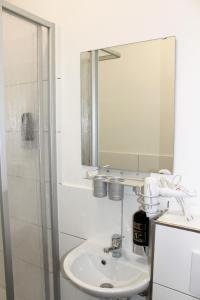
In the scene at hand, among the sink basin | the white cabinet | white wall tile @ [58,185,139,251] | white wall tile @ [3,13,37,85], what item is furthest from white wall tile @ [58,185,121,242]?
white wall tile @ [3,13,37,85]

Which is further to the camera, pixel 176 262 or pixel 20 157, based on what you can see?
pixel 20 157

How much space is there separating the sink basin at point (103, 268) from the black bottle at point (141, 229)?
0.12 meters

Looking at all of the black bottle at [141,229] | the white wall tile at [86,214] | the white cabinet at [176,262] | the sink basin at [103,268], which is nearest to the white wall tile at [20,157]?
the white wall tile at [86,214]

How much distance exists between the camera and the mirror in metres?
1.24

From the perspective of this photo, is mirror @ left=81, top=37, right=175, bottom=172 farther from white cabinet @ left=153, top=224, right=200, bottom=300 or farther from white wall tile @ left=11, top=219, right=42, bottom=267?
white wall tile @ left=11, top=219, right=42, bottom=267

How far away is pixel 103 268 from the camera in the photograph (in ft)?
4.56

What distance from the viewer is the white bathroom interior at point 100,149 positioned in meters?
1.15

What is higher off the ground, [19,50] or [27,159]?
[19,50]

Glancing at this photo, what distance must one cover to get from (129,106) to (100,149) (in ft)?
0.96

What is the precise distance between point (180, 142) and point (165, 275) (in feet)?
1.88

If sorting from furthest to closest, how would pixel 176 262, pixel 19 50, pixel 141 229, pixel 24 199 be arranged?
pixel 24 199
pixel 19 50
pixel 141 229
pixel 176 262

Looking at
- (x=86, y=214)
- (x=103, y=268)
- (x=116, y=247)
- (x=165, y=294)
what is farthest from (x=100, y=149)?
(x=165, y=294)

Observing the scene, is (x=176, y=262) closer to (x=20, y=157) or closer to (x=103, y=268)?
(x=103, y=268)

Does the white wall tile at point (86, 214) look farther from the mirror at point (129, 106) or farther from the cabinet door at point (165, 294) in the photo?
the cabinet door at point (165, 294)
